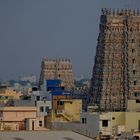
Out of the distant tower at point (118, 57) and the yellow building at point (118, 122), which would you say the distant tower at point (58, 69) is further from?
the yellow building at point (118, 122)

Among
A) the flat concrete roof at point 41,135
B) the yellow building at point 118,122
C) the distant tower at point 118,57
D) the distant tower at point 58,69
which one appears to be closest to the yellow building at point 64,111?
the yellow building at point 118,122

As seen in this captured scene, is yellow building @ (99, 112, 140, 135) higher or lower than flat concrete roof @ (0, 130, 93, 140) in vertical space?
higher

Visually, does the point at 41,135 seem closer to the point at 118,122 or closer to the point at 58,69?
the point at 118,122

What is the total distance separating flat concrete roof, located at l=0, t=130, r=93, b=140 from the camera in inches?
1531

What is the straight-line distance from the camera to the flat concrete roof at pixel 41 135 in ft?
128

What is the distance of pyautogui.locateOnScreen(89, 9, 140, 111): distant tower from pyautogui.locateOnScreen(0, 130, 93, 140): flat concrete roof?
28359 millimetres

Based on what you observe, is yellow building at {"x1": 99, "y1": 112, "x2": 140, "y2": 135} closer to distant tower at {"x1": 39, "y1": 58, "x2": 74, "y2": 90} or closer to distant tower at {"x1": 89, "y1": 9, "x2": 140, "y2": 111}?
distant tower at {"x1": 89, "y1": 9, "x2": 140, "y2": 111}

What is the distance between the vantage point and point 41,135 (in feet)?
131

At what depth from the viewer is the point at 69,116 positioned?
53.8 m

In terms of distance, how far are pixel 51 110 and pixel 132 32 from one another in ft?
58.4

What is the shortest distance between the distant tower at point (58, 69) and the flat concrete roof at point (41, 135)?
2328 inches

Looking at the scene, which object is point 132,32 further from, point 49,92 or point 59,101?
point 59,101

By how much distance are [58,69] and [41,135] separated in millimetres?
62727

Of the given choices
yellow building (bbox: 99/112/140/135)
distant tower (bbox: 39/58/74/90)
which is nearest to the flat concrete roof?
yellow building (bbox: 99/112/140/135)
